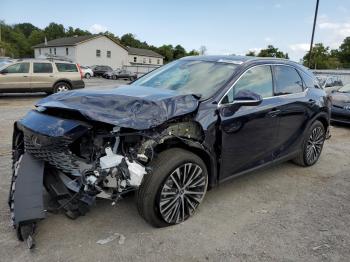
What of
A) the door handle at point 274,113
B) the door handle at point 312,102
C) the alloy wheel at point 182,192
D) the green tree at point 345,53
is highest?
the green tree at point 345,53

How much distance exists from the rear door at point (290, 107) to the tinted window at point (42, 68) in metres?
12.2

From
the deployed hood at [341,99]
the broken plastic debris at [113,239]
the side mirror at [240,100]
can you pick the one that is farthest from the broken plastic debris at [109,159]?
the deployed hood at [341,99]

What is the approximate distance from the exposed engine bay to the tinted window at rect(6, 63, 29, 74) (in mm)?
11746

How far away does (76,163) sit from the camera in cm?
332

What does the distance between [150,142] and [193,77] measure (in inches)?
54.8

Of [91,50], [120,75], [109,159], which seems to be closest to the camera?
[109,159]

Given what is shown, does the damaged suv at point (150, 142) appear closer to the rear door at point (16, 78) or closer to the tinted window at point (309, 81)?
the tinted window at point (309, 81)

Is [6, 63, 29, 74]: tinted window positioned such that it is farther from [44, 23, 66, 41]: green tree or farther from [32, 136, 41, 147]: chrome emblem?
[44, 23, 66, 41]: green tree

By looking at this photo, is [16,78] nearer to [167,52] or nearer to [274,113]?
[274,113]

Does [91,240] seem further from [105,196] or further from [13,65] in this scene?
[13,65]

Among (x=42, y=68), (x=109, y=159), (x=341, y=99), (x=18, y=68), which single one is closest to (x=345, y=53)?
(x=341, y=99)

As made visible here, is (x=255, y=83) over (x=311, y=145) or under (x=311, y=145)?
over

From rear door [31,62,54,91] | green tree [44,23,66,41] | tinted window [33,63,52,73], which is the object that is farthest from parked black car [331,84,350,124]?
green tree [44,23,66,41]

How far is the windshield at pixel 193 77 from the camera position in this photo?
4.12 metres
